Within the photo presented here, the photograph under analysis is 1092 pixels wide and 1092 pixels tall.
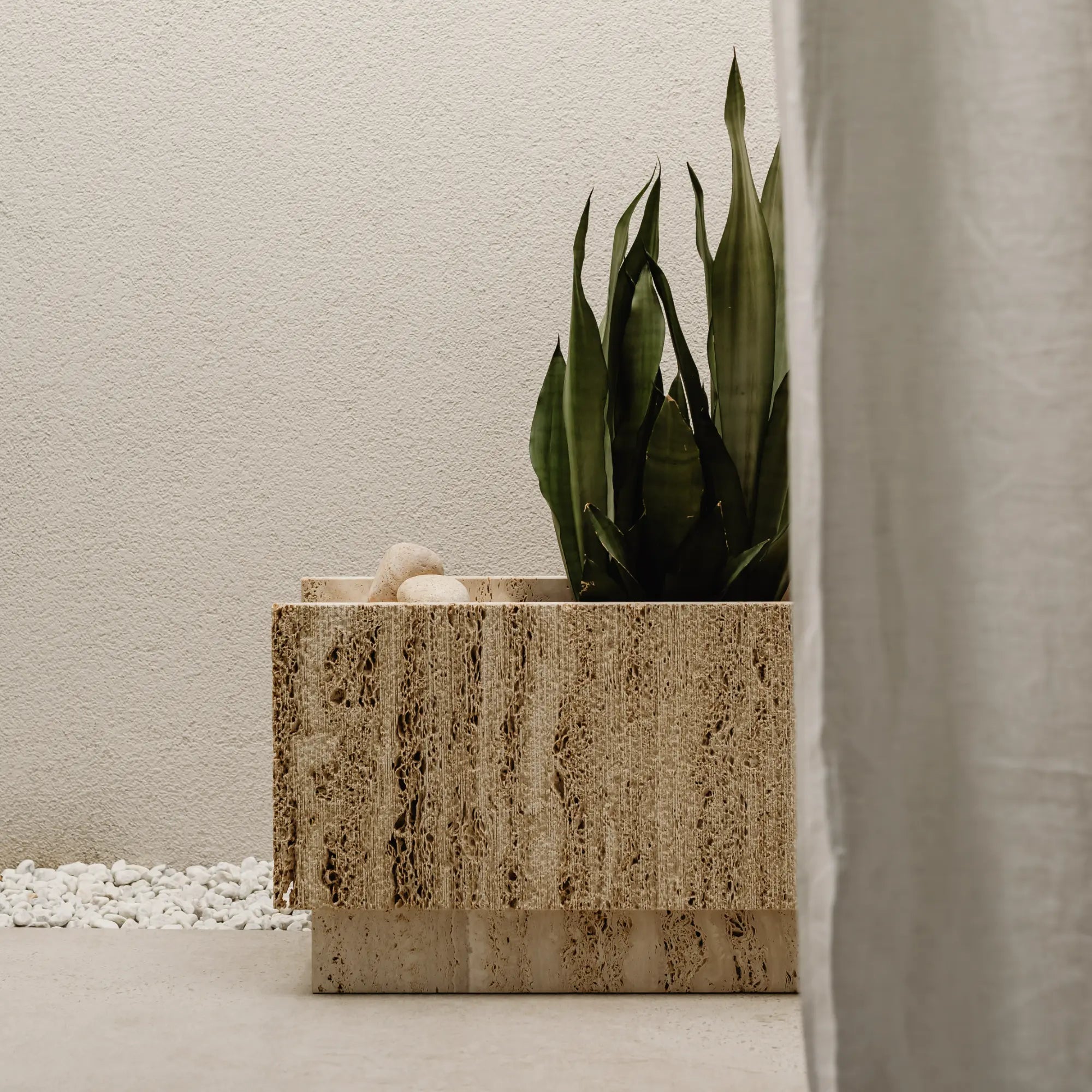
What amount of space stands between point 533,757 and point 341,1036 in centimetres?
29

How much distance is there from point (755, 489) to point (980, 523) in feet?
2.39

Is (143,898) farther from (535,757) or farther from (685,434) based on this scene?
(685,434)

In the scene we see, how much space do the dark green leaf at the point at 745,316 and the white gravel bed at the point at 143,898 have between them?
749 mm

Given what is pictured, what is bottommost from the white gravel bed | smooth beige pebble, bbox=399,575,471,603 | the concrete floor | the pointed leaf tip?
the white gravel bed

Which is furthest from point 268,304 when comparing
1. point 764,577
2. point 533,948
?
point 533,948

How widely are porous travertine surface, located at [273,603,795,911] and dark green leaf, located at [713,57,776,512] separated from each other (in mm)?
210

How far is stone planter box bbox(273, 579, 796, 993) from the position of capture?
979 mm

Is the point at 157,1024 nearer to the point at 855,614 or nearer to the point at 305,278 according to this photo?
the point at 855,614

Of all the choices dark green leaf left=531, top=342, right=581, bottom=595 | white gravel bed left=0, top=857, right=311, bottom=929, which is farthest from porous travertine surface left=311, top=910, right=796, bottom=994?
dark green leaf left=531, top=342, right=581, bottom=595

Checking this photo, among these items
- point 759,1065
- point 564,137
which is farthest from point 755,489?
point 564,137

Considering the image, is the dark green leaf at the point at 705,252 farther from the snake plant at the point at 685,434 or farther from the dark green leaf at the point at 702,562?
the dark green leaf at the point at 702,562

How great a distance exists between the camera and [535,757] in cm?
98

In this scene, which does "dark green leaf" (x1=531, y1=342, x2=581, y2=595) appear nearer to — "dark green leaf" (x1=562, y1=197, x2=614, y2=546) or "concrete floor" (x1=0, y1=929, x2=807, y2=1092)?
"dark green leaf" (x1=562, y1=197, x2=614, y2=546)

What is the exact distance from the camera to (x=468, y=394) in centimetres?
165
